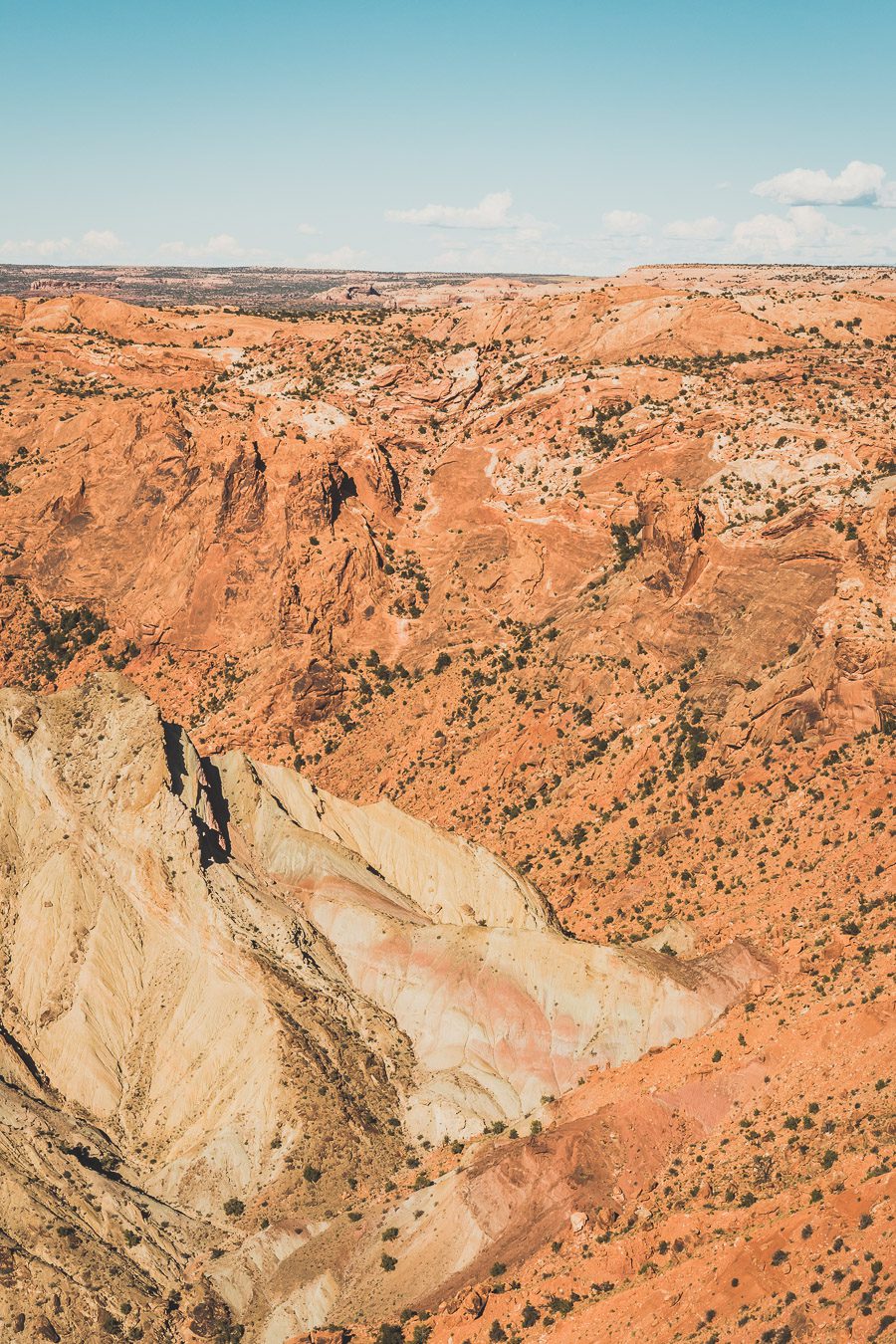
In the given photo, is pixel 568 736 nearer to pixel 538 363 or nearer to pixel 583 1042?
pixel 583 1042

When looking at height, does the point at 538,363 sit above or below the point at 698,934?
above

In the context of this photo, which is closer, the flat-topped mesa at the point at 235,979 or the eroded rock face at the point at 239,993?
the eroded rock face at the point at 239,993

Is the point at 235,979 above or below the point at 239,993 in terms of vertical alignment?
above

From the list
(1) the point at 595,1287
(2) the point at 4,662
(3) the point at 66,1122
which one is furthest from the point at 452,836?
(2) the point at 4,662

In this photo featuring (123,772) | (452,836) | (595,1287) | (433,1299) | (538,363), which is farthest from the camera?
(538,363)

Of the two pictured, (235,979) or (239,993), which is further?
(235,979)
